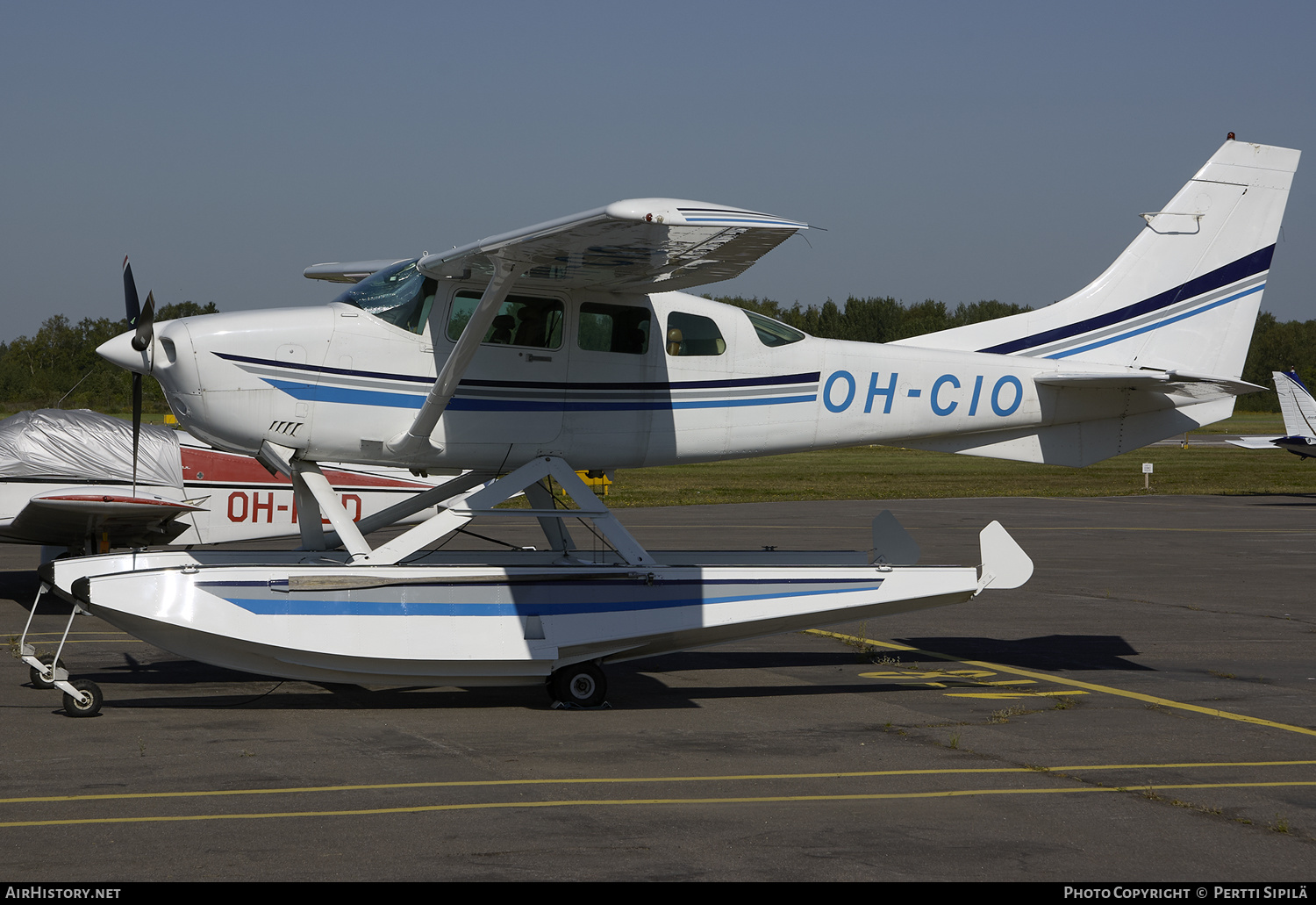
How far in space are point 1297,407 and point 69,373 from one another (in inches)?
2095

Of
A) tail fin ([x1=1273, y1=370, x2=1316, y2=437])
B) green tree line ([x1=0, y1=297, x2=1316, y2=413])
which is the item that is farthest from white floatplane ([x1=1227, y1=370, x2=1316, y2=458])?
green tree line ([x1=0, y1=297, x2=1316, y2=413])

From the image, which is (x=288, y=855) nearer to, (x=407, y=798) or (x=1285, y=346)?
(x=407, y=798)

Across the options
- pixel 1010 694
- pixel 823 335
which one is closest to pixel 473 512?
pixel 1010 694

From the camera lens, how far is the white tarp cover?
1423 cm

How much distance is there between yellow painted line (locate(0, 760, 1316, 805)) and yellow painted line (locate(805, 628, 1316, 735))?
A: 112 centimetres

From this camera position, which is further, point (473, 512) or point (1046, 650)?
point (1046, 650)

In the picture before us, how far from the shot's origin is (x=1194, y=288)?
1099 centimetres

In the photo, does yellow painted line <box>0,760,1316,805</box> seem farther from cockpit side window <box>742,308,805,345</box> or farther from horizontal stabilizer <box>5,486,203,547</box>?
horizontal stabilizer <box>5,486,203,547</box>

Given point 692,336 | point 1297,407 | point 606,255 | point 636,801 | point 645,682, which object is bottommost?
point 645,682

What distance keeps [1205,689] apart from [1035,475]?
121 ft

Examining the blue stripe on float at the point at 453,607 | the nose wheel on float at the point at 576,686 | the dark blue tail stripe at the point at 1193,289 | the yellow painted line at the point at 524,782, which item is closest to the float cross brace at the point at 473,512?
the blue stripe on float at the point at 453,607

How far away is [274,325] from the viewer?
8883 millimetres

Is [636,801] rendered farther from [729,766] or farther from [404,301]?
[404,301]

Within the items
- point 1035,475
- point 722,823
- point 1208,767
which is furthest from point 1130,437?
point 1035,475
